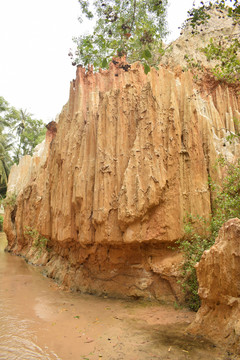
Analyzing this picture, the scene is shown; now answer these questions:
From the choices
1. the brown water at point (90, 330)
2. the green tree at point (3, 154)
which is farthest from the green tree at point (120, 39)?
the green tree at point (3, 154)

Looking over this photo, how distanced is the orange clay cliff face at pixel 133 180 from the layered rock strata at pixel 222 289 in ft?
6.01

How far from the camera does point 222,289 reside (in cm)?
461

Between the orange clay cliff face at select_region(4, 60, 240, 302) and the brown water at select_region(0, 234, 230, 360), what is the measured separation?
0.72 metres

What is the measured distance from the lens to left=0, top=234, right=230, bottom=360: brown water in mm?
4477

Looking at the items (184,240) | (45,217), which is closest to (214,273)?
(184,240)

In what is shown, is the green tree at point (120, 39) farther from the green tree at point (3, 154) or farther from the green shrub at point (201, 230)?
the green tree at point (3, 154)

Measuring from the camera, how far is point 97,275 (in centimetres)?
818

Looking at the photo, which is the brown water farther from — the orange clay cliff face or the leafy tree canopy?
the leafy tree canopy

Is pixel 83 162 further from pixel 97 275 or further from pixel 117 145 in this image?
pixel 97 275

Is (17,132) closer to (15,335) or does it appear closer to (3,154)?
(3,154)

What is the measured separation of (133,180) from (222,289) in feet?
11.7

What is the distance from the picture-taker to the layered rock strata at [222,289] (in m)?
4.39

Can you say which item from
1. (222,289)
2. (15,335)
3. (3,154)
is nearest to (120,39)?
(222,289)

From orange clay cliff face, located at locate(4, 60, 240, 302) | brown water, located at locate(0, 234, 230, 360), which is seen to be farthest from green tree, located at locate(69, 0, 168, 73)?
brown water, located at locate(0, 234, 230, 360)
